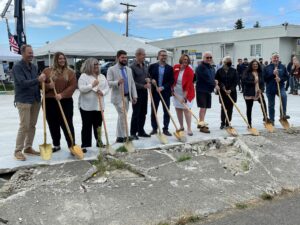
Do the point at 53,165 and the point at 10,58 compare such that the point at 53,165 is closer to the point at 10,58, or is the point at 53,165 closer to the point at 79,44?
the point at 79,44

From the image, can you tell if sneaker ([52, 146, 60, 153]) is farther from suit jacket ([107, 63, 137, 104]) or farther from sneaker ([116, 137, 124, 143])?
suit jacket ([107, 63, 137, 104])

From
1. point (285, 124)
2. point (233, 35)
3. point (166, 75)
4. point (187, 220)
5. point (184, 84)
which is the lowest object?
point (187, 220)

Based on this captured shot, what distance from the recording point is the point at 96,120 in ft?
21.8

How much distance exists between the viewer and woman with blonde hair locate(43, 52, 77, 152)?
20.0 ft

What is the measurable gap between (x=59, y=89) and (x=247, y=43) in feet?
83.1

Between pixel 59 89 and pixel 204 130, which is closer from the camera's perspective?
pixel 59 89

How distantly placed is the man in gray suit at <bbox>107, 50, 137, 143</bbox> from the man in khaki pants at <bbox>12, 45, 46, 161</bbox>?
4.71 ft

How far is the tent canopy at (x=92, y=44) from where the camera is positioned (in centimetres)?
2108

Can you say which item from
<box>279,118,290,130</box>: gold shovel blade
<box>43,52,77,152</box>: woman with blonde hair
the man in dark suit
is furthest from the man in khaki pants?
<box>279,118,290,130</box>: gold shovel blade

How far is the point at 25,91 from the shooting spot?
19.3 ft

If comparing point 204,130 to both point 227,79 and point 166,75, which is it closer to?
point 227,79

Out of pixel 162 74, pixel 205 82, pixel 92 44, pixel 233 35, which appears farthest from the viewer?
pixel 233 35

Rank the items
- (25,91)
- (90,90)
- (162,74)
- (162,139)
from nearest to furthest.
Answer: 1. (25,91)
2. (90,90)
3. (162,139)
4. (162,74)

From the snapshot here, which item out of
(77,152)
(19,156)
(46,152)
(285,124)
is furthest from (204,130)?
(19,156)
